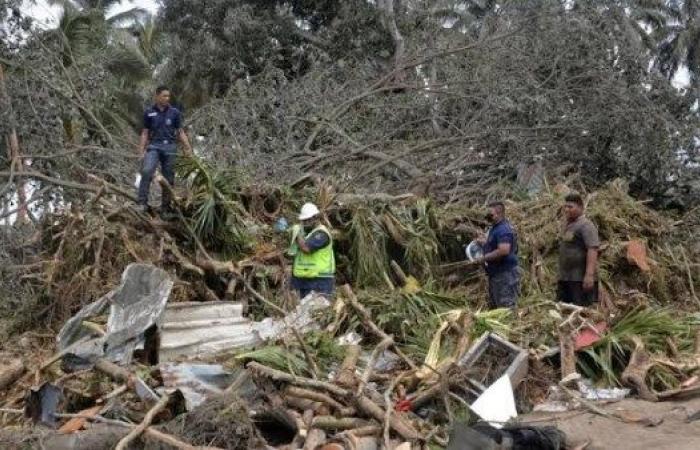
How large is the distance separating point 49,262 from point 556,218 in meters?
5.10

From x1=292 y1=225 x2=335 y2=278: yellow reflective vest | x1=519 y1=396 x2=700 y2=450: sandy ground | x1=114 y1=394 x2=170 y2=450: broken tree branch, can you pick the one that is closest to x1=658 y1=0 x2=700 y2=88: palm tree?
x1=292 y1=225 x2=335 y2=278: yellow reflective vest

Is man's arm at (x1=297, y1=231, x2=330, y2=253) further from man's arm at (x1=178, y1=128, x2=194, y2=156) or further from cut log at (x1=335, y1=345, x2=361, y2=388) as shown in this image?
man's arm at (x1=178, y1=128, x2=194, y2=156)

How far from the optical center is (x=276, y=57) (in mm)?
15219

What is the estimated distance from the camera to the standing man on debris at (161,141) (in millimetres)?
7980

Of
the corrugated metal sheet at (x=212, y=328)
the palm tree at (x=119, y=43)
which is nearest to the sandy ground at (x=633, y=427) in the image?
the corrugated metal sheet at (x=212, y=328)

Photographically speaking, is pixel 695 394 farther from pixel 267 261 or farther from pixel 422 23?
pixel 422 23

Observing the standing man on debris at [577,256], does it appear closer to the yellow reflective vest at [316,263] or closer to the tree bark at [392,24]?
the yellow reflective vest at [316,263]

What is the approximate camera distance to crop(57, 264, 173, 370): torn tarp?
18.7 feet

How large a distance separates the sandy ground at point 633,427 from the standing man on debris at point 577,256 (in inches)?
66.5

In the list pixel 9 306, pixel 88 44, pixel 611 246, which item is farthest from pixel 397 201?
pixel 88 44

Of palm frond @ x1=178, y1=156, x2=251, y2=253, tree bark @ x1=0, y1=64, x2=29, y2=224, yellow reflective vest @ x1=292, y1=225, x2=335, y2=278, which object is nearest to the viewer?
yellow reflective vest @ x1=292, y1=225, x2=335, y2=278

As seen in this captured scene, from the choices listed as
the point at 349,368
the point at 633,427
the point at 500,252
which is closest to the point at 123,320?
the point at 349,368

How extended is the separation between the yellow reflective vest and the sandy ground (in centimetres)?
262

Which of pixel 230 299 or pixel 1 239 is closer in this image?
pixel 230 299
